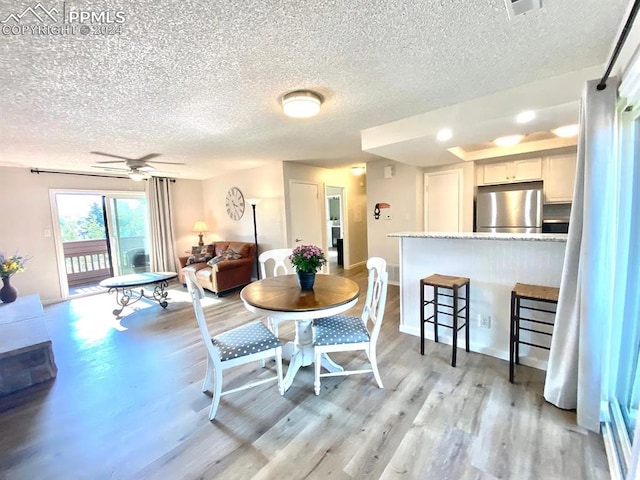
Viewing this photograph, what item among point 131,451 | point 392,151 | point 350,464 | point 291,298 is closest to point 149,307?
point 131,451

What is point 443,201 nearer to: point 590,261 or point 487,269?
point 487,269

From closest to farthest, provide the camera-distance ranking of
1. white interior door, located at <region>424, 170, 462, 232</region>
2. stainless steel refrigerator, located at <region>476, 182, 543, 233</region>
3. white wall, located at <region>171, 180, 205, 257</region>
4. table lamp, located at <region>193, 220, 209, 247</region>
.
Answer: stainless steel refrigerator, located at <region>476, 182, 543, 233</region>, white interior door, located at <region>424, 170, 462, 232</region>, table lamp, located at <region>193, 220, 209, 247</region>, white wall, located at <region>171, 180, 205, 257</region>

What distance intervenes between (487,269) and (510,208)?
2.17m

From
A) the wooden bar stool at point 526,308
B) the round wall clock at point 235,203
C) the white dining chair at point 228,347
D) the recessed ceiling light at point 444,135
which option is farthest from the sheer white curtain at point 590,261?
the round wall clock at point 235,203

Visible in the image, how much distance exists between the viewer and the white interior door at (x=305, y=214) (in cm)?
508

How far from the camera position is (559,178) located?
3.85 metres

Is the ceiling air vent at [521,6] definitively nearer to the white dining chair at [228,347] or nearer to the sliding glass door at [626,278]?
the sliding glass door at [626,278]

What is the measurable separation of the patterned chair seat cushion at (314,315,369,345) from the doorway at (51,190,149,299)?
17.3 ft

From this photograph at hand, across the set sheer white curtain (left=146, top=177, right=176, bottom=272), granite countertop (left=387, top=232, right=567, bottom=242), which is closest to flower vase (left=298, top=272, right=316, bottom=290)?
granite countertop (left=387, top=232, right=567, bottom=242)

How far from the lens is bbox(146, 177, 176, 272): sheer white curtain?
18.8 ft

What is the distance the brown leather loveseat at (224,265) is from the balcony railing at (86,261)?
185 cm

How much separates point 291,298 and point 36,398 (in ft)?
6.98

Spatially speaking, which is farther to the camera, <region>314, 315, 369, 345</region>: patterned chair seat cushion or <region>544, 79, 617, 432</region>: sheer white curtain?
<region>314, 315, 369, 345</region>: patterned chair seat cushion

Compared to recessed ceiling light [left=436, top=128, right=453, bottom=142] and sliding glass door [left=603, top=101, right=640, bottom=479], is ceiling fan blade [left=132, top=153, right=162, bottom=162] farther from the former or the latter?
sliding glass door [left=603, top=101, right=640, bottom=479]
